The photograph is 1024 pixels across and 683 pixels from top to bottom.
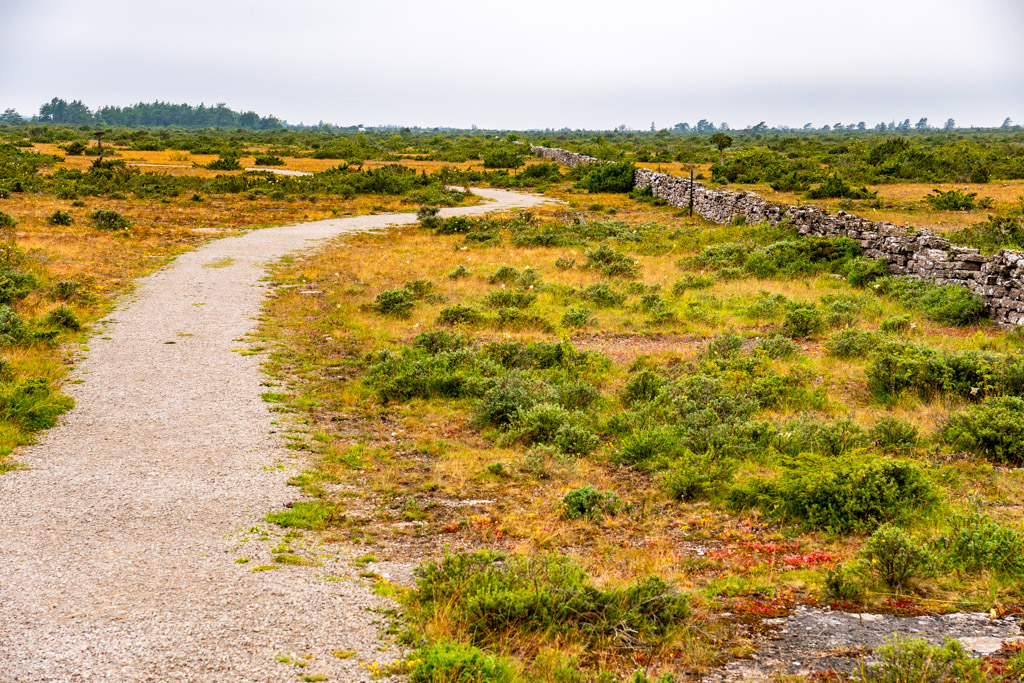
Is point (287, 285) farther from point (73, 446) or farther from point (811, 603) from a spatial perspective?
point (811, 603)

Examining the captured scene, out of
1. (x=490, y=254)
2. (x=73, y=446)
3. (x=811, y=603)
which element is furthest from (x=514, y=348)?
(x=490, y=254)

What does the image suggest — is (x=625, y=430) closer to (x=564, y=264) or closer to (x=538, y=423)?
(x=538, y=423)

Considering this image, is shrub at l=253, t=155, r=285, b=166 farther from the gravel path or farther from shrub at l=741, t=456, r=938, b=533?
shrub at l=741, t=456, r=938, b=533

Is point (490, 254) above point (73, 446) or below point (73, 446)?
above

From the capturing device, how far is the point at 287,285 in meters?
18.1

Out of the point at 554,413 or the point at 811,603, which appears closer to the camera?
the point at 811,603

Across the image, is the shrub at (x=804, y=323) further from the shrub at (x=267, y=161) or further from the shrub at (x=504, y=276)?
the shrub at (x=267, y=161)

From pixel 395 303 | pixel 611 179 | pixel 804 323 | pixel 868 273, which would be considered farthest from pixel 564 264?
pixel 611 179

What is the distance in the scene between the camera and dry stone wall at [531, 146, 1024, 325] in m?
13.3

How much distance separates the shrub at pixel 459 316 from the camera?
571 inches

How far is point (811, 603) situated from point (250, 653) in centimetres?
394

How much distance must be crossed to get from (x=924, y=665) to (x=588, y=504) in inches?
127

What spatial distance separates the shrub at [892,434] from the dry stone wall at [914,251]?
645cm

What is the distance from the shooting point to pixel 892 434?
8.17 m
